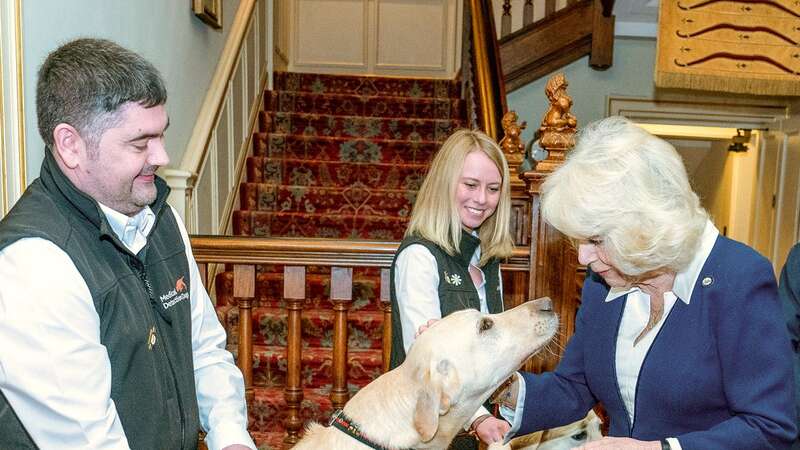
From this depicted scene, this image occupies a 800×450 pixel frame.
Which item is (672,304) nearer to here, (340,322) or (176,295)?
(176,295)

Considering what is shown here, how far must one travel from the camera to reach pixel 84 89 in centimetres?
131

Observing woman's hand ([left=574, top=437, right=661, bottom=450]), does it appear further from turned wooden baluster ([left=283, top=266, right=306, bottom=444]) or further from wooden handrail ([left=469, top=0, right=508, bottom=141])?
wooden handrail ([left=469, top=0, right=508, bottom=141])

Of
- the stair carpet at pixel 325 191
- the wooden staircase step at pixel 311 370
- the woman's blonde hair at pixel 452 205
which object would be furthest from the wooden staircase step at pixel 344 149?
the woman's blonde hair at pixel 452 205

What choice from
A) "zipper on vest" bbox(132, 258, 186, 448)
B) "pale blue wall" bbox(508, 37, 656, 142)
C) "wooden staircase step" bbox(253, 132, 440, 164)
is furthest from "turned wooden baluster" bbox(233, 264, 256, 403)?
"pale blue wall" bbox(508, 37, 656, 142)

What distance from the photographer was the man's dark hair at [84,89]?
→ 131 centimetres

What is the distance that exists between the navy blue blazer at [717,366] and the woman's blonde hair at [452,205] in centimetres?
59

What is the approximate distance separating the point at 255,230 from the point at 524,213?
8.15 ft

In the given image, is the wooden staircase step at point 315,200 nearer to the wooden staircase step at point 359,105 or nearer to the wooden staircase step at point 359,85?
the wooden staircase step at point 359,105

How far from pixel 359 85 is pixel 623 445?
5.97m

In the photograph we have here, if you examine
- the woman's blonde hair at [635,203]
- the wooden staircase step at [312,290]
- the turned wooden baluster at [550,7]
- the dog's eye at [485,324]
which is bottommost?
the wooden staircase step at [312,290]

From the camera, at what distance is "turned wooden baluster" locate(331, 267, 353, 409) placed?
257cm

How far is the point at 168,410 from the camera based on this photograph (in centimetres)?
147

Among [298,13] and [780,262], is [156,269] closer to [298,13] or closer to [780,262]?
[780,262]

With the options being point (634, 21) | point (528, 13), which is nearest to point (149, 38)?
point (528, 13)
